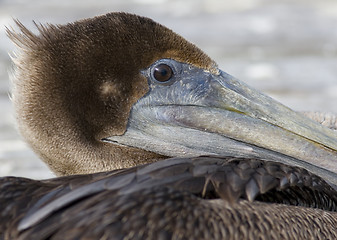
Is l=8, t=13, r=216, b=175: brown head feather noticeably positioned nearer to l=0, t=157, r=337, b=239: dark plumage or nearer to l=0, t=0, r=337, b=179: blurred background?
l=0, t=157, r=337, b=239: dark plumage

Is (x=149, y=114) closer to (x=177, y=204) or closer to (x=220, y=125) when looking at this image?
(x=220, y=125)

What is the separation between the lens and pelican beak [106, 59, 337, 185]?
145 inches

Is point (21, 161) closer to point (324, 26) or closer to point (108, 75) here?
point (108, 75)

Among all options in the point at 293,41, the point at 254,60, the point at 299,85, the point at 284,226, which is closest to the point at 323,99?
the point at 299,85

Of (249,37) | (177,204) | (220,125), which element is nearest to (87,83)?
(220,125)

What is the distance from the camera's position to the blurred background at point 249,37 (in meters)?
7.74

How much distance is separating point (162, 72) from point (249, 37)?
6465 mm

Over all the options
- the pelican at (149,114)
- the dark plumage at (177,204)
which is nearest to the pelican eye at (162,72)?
the pelican at (149,114)

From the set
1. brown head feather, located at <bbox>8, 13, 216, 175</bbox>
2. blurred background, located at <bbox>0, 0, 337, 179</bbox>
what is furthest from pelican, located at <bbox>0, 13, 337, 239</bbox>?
blurred background, located at <bbox>0, 0, 337, 179</bbox>

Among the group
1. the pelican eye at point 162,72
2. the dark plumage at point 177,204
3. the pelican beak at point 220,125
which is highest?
the pelican eye at point 162,72

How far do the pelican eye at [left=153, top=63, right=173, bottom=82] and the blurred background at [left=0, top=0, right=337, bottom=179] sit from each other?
97.1 inches

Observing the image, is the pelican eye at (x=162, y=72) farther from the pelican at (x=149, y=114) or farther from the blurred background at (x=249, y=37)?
the blurred background at (x=249, y=37)

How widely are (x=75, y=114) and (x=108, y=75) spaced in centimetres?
26

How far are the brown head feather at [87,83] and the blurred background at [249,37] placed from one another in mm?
2345
